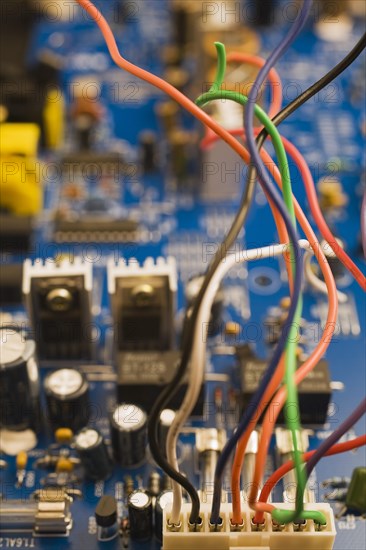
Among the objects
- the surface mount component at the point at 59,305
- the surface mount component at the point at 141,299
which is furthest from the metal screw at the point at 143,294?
the surface mount component at the point at 59,305

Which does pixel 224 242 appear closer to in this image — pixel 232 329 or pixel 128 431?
pixel 128 431

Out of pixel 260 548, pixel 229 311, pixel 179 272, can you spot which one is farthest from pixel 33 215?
pixel 260 548

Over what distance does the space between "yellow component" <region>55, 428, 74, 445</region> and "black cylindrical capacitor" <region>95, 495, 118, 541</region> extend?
39 cm

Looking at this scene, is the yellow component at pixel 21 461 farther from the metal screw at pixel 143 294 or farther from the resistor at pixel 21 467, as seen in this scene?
the metal screw at pixel 143 294

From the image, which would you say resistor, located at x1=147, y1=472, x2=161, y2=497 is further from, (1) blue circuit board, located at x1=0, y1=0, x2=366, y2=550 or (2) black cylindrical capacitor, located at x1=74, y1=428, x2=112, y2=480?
(2) black cylindrical capacitor, located at x1=74, y1=428, x2=112, y2=480

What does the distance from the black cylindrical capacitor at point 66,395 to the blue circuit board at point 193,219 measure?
155 millimetres

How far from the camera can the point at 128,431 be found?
2.92 meters

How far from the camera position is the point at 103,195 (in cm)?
425

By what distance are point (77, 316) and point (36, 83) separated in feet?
6.54

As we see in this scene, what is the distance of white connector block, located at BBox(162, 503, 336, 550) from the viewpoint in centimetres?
237

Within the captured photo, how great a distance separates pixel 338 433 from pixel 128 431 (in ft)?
3.57

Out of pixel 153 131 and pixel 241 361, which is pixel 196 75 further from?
pixel 241 361

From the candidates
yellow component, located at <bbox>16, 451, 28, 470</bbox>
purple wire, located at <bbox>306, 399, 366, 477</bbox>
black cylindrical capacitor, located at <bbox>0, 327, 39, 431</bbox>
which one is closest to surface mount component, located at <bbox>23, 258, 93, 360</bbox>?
black cylindrical capacitor, located at <bbox>0, 327, 39, 431</bbox>

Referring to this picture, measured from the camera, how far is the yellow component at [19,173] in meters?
4.02
